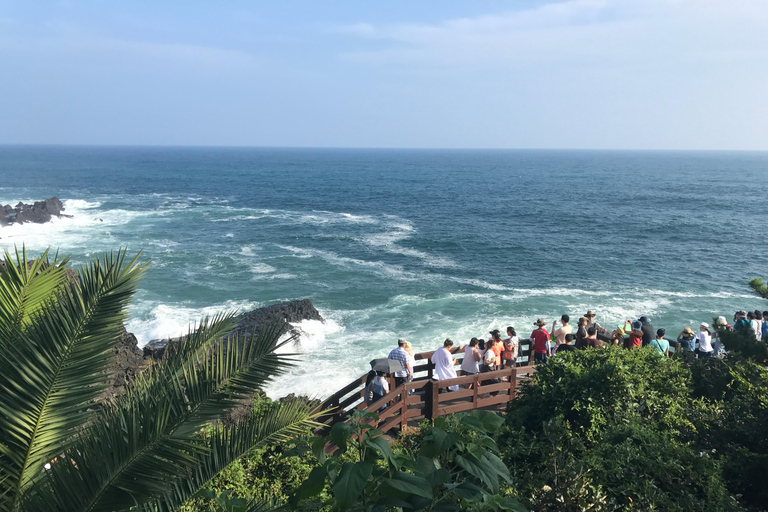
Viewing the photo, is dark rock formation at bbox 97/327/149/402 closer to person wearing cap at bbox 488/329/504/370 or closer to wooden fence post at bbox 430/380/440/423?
wooden fence post at bbox 430/380/440/423

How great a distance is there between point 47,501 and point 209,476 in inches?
47.3

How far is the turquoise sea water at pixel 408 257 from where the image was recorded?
26594 millimetres

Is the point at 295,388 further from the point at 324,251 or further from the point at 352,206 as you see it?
the point at 352,206

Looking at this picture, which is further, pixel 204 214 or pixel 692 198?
pixel 692 198

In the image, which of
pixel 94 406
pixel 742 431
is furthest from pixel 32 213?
pixel 742 431

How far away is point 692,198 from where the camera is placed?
79.6m

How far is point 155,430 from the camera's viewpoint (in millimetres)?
3754

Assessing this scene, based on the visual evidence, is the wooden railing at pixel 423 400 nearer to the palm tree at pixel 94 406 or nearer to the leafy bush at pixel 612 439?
the leafy bush at pixel 612 439

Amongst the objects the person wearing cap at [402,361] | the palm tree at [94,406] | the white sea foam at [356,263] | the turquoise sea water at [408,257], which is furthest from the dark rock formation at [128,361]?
the white sea foam at [356,263]

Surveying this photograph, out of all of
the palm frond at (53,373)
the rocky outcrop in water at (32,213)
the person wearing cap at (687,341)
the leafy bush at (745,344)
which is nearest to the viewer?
the palm frond at (53,373)

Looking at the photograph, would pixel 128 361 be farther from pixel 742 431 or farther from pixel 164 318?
pixel 742 431

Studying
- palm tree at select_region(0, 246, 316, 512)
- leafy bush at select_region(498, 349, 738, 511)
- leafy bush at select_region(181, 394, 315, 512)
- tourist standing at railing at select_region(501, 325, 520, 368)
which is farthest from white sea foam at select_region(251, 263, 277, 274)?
palm tree at select_region(0, 246, 316, 512)

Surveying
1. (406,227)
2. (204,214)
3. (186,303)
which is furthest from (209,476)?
(204,214)

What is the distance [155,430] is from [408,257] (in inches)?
1430
